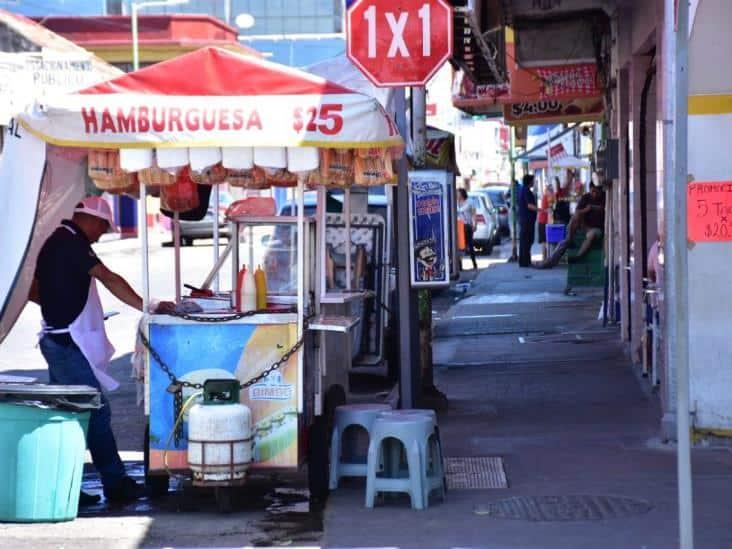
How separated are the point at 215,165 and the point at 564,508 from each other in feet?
9.53

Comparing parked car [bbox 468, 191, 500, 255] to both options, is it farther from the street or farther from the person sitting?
the street

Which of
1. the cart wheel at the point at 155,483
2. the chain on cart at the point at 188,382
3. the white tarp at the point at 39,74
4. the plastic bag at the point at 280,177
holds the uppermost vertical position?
the white tarp at the point at 39,74

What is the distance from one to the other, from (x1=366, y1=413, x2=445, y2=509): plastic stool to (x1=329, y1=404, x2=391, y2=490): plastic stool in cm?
35

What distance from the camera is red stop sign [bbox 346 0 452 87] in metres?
8.52

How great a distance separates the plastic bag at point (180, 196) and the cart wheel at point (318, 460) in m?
2.02

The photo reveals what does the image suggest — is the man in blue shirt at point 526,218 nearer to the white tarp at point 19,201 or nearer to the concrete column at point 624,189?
the concrete column at point 624,189

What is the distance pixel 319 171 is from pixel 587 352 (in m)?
7.75

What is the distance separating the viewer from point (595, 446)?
31.9 ft

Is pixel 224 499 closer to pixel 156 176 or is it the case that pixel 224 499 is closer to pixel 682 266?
pixel 156 176

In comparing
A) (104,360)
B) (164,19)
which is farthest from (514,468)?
→ (164,19)

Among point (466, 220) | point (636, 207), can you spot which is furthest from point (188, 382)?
point (466, 220)

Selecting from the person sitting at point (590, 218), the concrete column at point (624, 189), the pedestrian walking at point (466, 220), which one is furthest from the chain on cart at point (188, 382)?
the pedestrian walking at point (466, 220)

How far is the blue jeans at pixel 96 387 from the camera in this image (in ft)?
27.2

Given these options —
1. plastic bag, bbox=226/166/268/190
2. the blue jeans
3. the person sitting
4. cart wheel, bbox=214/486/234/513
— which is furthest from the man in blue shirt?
cart wheel, bbox=214/486/234/513
